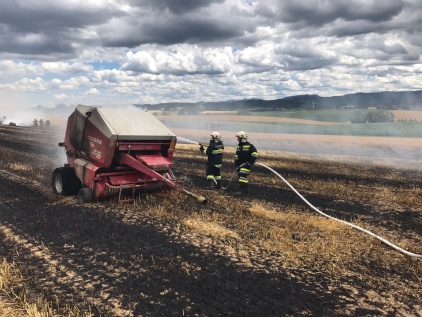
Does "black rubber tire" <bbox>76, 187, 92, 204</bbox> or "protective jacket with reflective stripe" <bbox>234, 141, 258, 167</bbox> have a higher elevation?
"protective jacket with reflective stripe" <bbox>234, 141, 258, 167</bbox>

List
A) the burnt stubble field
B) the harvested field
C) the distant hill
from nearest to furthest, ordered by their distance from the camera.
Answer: the burnt stubble field, the distant hill, the harvested field

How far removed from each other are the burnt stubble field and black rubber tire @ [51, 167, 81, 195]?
0.26 metres

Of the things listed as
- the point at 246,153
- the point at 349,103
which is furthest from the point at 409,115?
the point at 246,153

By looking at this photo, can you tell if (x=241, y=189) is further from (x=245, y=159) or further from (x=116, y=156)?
(x=116, y=156)

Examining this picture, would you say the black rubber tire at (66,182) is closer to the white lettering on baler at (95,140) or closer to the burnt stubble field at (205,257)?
the burnt stubble field at (205,257)

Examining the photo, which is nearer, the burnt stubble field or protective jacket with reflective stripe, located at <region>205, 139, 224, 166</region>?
the burnt stubble field

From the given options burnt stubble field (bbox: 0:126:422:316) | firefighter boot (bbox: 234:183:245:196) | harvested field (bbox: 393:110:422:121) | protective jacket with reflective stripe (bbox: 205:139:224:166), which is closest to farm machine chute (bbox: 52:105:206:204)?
burnt stubble field (bbox: 0:126:422:316)

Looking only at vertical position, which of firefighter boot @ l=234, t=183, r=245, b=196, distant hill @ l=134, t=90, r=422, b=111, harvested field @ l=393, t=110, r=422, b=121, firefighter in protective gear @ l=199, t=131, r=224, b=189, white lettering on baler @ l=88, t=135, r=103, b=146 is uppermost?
distant hill @ l=134, t=90, r=422, b=111

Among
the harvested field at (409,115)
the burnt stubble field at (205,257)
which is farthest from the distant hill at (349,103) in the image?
the burnt stubble field at (205,257)

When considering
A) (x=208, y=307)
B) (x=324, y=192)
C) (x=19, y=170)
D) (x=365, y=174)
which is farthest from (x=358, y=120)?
(x=208, y=307)

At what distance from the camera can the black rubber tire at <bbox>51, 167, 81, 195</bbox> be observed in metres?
9.26

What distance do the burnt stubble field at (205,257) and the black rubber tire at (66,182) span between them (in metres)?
0.26

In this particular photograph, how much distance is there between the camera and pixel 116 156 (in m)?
8.66

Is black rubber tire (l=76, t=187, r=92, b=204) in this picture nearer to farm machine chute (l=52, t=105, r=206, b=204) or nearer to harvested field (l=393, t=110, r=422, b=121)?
farm machine chute (l=52, t=105, r=206, b=204)
